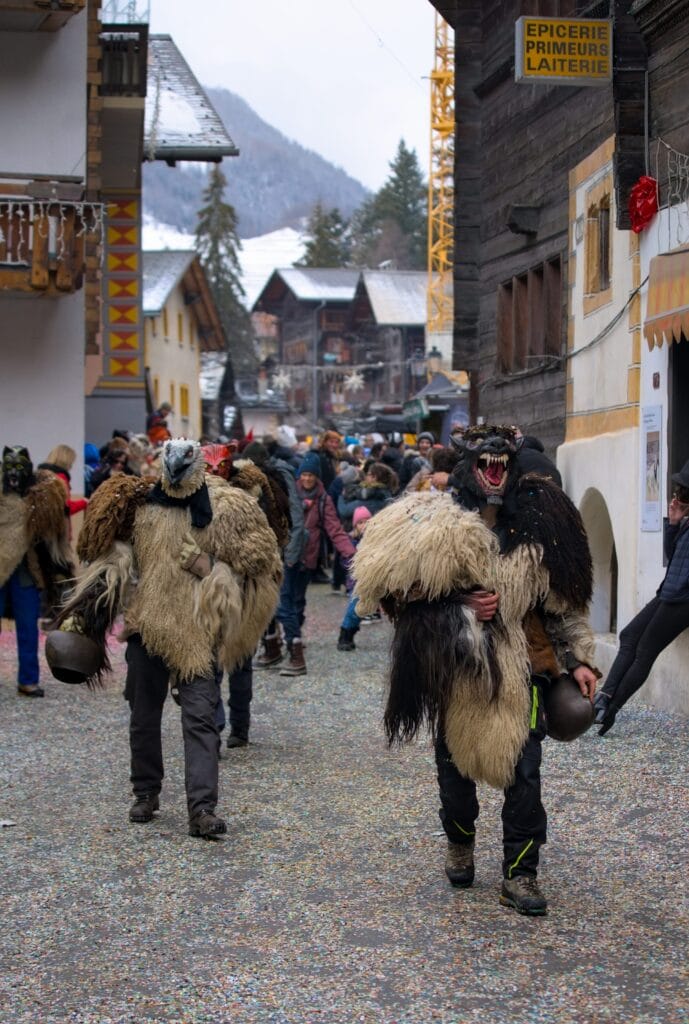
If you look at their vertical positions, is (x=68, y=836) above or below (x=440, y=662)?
below

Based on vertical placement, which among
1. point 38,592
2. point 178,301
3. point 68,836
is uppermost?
point 178,301

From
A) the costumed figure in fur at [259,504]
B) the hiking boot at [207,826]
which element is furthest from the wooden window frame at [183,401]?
the hiking boot at [207,826]

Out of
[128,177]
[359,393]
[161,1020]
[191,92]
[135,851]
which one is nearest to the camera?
[161,1020]

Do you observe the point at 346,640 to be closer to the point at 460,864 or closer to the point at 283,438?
the point at 283,438

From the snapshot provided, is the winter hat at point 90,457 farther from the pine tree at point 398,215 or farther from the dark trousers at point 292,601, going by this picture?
the pine tree at point 398,215

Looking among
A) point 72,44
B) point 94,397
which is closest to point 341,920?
point 72,44

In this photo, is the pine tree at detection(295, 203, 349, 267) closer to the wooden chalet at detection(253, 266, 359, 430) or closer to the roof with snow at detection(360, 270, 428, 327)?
the wooden chalet at detection(253, 266, 359, 430)

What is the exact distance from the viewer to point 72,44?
1955cm

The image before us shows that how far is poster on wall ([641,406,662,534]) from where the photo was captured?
11.1 metres

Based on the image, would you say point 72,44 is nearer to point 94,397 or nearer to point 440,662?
point 94,397

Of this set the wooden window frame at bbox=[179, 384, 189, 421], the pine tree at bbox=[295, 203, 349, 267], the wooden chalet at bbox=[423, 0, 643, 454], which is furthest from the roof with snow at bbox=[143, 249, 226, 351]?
the pine tree at bbox=[295, 203, 349, 267]

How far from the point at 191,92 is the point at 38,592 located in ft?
62.2

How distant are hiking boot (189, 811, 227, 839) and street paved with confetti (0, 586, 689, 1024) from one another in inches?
2.8

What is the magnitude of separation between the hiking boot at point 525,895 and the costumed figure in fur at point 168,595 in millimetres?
1781
